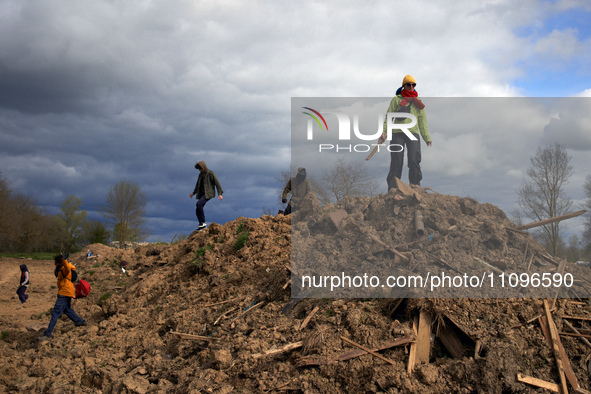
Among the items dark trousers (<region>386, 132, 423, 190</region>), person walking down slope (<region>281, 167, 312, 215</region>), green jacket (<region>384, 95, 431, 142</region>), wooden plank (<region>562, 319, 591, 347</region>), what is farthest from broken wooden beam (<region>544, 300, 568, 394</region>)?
person walking down slope (<region>281, 167, 312, 215</region>)

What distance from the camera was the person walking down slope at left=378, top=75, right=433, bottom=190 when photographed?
8.00m

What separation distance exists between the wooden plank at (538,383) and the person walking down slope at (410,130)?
4674 millimetres

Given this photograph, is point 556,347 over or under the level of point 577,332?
under

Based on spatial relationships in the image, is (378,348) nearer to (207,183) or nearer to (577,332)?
(577,332)

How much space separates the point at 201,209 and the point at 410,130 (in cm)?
714

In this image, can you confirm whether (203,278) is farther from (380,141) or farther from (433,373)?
(433,373)

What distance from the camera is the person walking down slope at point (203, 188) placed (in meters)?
12.3

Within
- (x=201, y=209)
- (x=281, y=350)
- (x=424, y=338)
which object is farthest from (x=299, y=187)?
(x=424, y=338)

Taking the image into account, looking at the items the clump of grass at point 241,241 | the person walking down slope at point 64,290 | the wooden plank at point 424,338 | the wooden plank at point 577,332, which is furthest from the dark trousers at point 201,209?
the wooden plank at point 577,332

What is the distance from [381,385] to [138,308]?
612 cm

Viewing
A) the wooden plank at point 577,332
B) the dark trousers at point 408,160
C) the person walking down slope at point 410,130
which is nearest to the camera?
the wooden plank at point 577,332

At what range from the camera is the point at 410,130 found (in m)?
8.10

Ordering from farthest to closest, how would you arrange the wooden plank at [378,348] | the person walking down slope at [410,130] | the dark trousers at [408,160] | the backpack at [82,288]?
the backpack at [82,288] → the dark trousers at [408,160] → the person walking down slope at [410,130] → the wooden plank at [378,348]

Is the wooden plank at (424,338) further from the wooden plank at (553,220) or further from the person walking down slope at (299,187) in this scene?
Result: the person walking down slope at (299,187)
